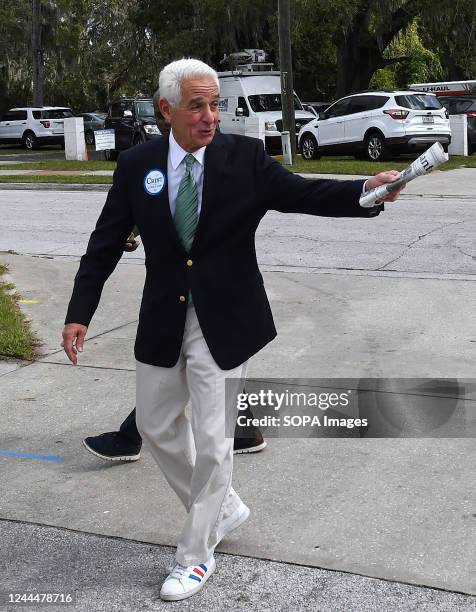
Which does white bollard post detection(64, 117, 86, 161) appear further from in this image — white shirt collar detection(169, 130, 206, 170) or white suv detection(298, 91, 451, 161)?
white shirt collar detection(169, 130, 206, 170)

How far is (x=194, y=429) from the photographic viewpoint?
3631mm

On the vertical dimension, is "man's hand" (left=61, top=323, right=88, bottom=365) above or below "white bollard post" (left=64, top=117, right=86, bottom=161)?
below

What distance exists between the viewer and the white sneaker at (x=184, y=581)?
11.9ft

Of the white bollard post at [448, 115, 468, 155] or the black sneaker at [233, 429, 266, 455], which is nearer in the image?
the black sneaker at [233, 429, 266, 455]

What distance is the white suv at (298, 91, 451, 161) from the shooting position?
22.3 meters

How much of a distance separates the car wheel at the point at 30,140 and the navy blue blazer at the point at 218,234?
1425 inches

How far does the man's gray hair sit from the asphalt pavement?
1784 millimetres

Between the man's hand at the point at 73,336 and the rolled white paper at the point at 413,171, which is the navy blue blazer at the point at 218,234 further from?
the man's hand at the point at 73,336

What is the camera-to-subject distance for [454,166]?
2039cm

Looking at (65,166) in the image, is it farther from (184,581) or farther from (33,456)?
(184,581)

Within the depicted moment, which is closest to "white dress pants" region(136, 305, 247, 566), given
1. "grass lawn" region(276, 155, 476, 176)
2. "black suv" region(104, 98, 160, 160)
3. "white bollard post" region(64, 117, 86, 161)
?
"grass lawn" region(276, 155, 476, 176)

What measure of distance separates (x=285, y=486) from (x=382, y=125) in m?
19.0

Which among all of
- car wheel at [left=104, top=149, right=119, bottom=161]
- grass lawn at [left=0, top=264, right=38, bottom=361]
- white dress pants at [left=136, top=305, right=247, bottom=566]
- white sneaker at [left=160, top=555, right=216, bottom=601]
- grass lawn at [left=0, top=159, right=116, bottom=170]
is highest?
car wheel at [left=104, top=149, right=119, bottom=161]

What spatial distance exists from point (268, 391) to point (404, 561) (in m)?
2.33
